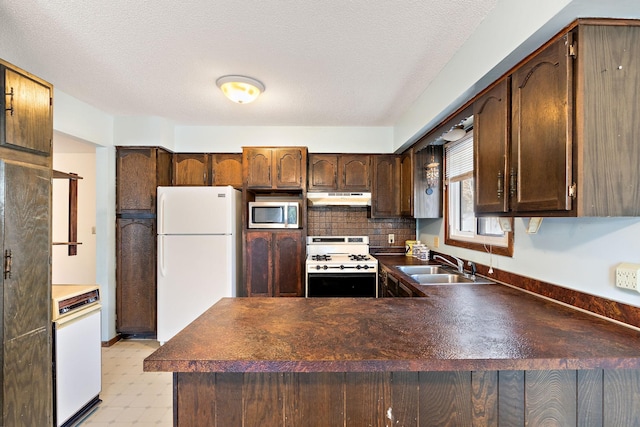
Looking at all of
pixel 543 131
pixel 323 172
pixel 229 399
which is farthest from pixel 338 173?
pixel 229 399

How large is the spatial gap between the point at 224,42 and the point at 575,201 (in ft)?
6.58

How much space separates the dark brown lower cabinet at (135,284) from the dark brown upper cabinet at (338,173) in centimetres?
200

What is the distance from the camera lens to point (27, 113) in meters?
1.62

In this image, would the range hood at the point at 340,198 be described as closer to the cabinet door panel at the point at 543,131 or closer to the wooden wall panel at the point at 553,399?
the cabinet door panel at the point at 543,131

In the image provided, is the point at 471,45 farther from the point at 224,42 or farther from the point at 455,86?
→ the point at 224,42

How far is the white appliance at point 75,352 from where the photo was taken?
1.82 m

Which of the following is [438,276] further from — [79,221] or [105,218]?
[79,221]

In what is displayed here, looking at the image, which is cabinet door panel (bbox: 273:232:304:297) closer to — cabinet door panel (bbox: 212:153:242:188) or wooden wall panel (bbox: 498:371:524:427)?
cabinet door panel (bbox: 212:153:242:188)

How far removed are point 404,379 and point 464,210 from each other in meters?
2.22

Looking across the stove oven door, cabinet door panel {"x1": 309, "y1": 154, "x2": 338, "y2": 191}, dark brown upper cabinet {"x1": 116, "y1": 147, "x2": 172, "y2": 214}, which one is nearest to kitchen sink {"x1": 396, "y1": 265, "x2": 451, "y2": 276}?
the stove oven door

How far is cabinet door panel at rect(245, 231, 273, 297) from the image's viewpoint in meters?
3.27

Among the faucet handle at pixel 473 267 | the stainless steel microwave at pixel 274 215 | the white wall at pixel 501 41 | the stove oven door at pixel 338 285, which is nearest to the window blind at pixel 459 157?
the white wall at pixel 501 41

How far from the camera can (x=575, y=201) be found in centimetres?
107

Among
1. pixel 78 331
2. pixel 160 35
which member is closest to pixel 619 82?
pixel 160 35
